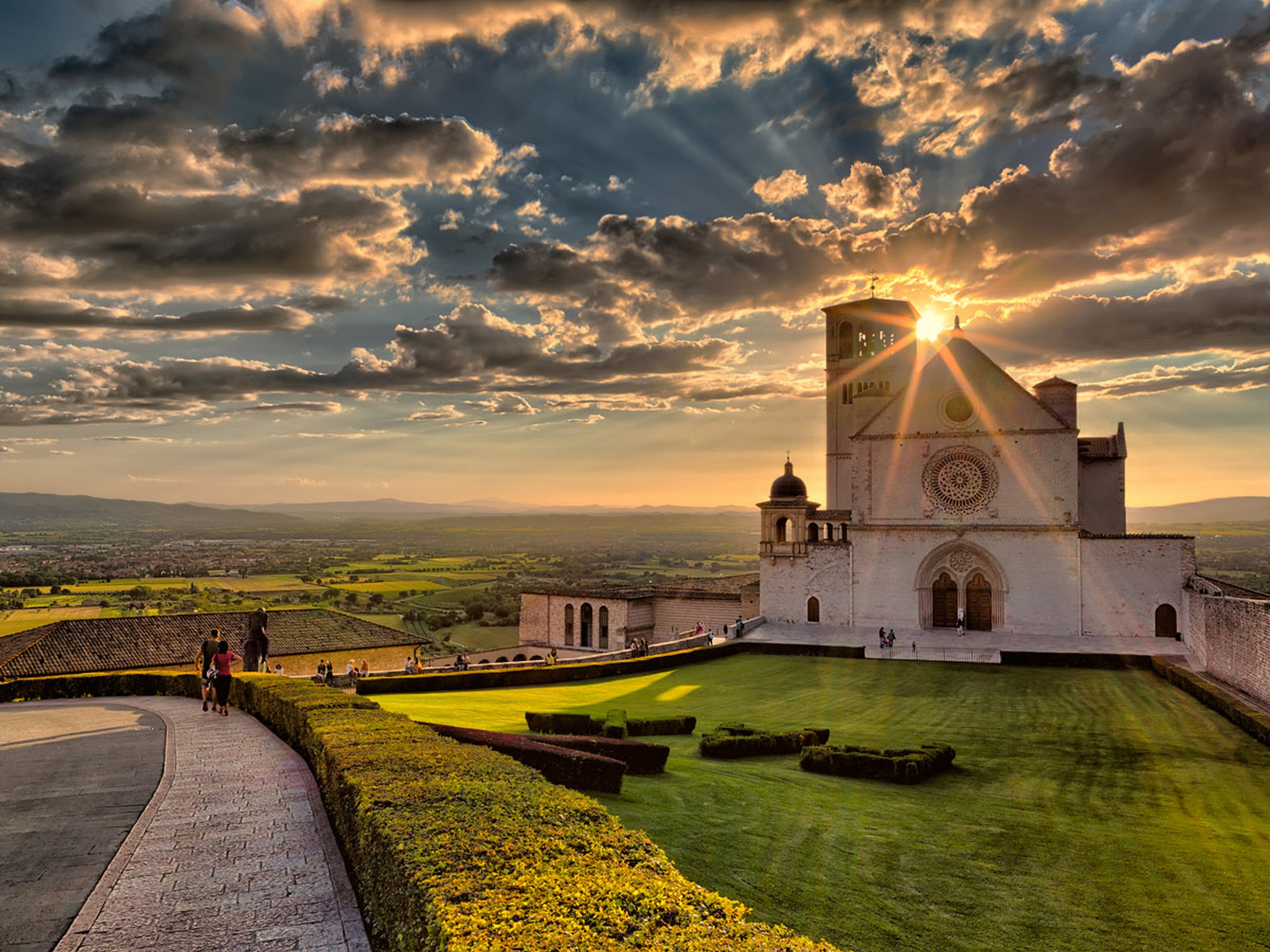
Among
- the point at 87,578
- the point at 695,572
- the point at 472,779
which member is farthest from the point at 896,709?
the point at 695,572

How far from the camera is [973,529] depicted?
41594 millimetres

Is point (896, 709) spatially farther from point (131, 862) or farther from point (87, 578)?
point (87, 578)

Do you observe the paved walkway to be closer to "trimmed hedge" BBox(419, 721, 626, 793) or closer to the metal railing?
the metal railing

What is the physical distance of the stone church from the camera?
3866 centimetres

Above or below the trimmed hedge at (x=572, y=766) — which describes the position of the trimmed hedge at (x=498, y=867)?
above

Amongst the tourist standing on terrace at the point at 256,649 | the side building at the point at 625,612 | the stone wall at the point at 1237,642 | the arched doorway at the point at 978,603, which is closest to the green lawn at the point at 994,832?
the stone wall at the point at 1237,642

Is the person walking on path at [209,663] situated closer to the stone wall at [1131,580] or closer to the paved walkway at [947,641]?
the paved walkway at [947,641]

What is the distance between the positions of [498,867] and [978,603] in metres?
41.2

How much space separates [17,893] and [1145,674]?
33905 millimetres

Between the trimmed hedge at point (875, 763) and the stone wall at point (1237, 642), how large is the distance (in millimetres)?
12404

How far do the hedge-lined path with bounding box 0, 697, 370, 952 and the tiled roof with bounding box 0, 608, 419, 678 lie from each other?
27085mm

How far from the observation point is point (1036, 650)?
34094 mm

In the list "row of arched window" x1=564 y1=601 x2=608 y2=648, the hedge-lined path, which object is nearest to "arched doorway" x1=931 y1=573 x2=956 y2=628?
"row of arched window" x1=564 y1=601 x2=608 y2=648

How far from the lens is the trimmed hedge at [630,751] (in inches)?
488
